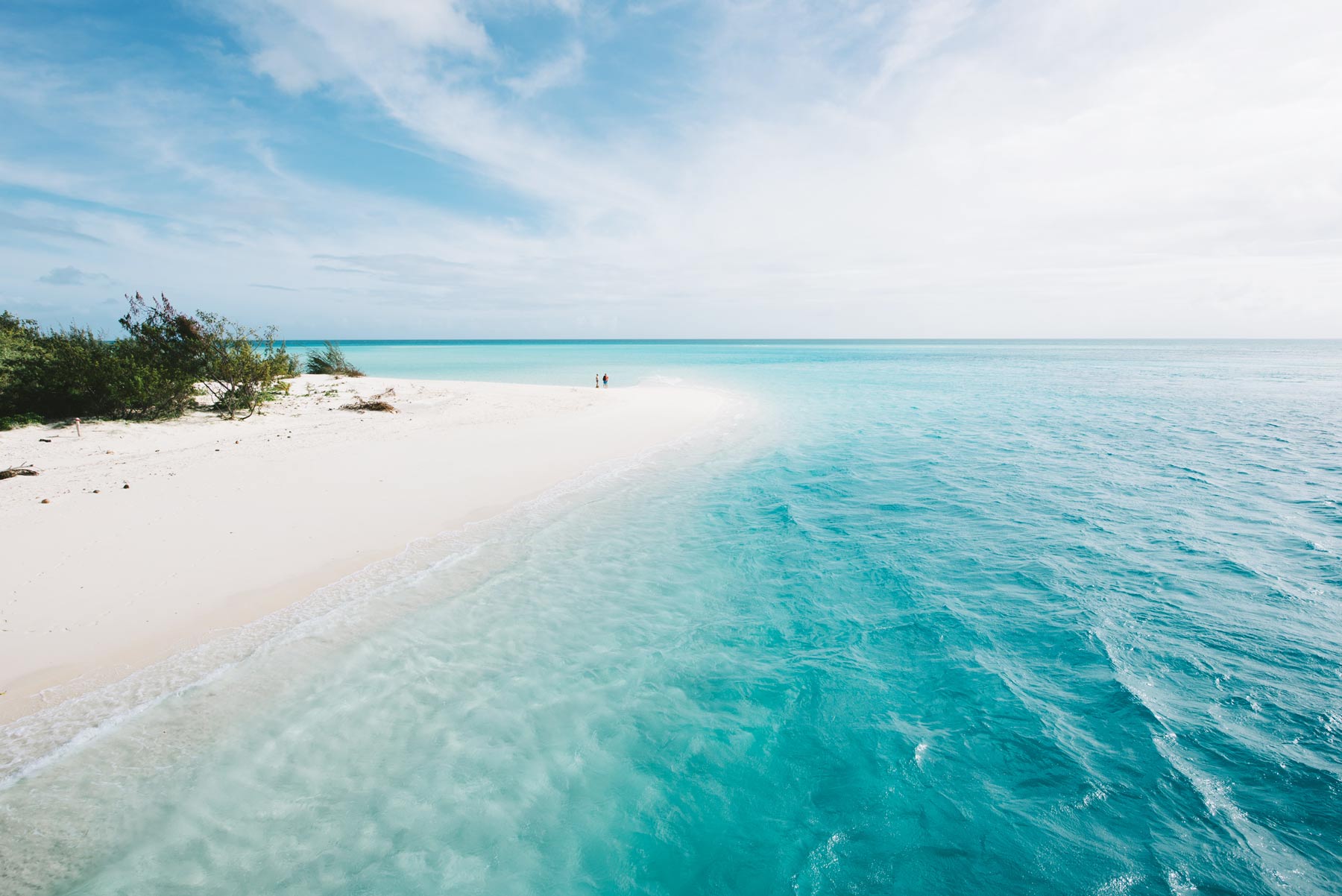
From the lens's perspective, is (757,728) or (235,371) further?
(235,371)

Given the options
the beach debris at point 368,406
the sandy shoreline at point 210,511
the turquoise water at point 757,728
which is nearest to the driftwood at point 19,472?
the sandy shoreline at point 210,511

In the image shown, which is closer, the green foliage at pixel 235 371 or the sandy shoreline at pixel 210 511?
the sandy shoreline at pixel 210 511

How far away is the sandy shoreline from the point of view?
6645 mm

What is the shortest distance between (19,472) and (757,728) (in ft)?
55.6

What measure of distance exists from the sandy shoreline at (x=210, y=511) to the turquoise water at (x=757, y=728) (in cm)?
131

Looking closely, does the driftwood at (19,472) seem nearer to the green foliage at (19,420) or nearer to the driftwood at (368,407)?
the green foliage at (19,420)

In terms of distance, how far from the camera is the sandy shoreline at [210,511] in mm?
6645

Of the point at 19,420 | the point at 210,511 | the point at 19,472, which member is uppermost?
the point at 19,420

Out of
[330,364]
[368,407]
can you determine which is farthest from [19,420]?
[330,364]

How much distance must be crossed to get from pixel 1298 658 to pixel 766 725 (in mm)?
6961

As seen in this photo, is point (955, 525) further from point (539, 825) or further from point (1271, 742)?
point (539, 825)

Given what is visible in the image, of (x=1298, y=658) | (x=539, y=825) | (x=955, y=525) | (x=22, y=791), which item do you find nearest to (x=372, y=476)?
(x=22, y=791)

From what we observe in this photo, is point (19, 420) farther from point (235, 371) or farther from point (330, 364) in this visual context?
point (330, 364)

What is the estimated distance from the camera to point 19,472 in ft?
39.1
